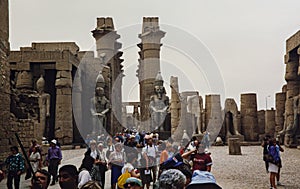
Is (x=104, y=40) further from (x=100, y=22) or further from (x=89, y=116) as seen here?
(x=89, y=116)

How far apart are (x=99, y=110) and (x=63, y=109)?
8.87 feet

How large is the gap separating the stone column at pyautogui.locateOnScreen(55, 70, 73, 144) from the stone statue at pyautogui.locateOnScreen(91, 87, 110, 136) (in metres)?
1.83

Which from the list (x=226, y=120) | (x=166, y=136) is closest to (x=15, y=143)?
(x=166, y=136)

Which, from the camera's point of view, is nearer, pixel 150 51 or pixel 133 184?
pixel 133 184

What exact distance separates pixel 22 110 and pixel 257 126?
58.5ft

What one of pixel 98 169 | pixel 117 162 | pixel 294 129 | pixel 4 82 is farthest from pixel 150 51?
Result: pixel 98 169

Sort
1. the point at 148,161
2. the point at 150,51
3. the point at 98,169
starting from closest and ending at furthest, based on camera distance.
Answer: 1. the point at 98,169
2. the point at 148,161
3. the point at 150,51

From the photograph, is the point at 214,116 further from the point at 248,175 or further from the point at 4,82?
the point at 4,82

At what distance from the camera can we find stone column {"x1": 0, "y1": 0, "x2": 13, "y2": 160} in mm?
11594

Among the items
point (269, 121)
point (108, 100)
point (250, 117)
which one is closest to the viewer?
point (108, 100)

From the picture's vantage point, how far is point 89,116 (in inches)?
1020

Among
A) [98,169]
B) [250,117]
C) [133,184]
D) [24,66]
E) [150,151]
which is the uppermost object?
[24,66]

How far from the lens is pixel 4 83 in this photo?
11914 millimetres

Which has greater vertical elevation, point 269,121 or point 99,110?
point 99,110
